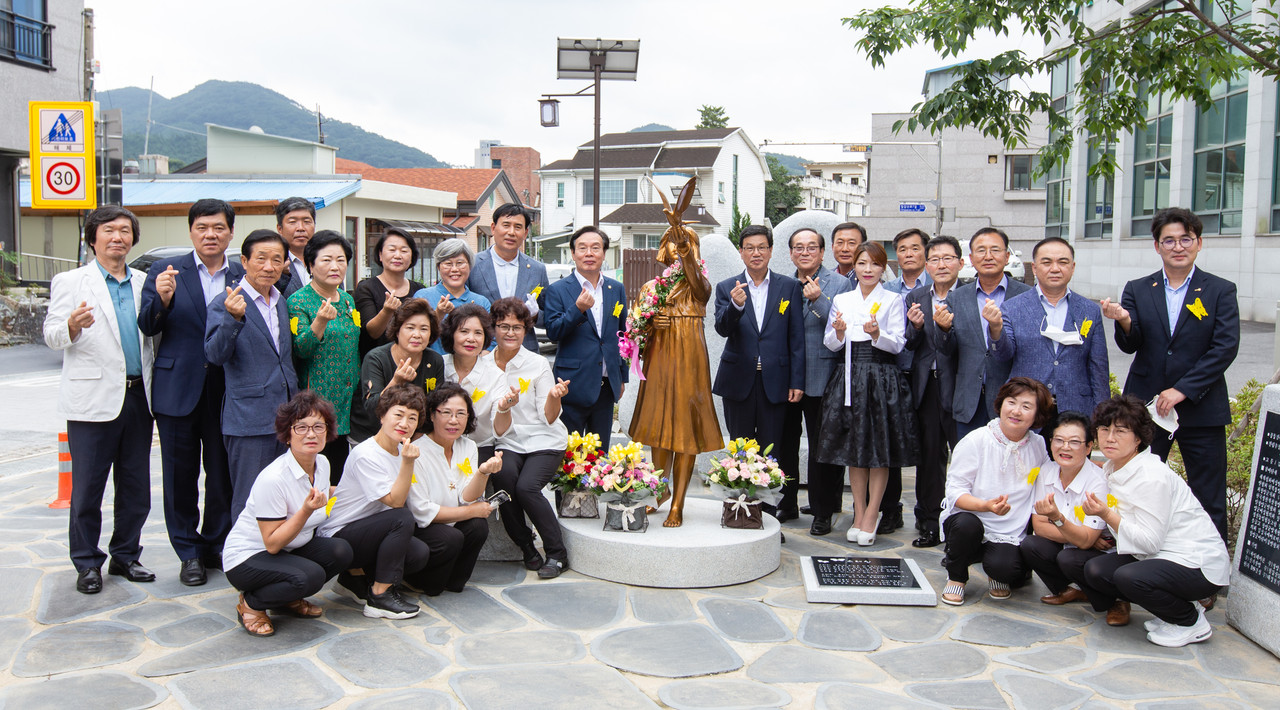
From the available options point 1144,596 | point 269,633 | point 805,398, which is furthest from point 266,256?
point 1144,596

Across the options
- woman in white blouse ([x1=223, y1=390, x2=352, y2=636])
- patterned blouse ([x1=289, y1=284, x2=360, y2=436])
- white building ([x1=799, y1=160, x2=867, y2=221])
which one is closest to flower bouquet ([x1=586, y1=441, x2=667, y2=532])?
patterned blouse ([x1=289, y1=284, x2=360, y2=436])

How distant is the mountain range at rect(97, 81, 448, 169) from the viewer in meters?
113

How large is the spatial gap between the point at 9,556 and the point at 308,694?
10.2 ft

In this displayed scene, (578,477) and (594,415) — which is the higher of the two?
(594,415)

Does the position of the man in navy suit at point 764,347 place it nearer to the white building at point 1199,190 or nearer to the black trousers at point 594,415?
the black trousers at point 594,415

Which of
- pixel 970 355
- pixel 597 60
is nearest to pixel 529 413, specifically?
pixel 970 355

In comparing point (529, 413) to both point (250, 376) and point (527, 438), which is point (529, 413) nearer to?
point (527, 438)

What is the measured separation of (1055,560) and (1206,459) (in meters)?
1.06

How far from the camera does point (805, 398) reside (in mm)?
6340

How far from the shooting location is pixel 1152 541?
4.40 metres

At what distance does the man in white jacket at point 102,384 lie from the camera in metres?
4.80

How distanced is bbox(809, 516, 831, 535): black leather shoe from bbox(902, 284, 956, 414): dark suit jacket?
39.8 inches

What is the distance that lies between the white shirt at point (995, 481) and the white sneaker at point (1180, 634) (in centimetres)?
77

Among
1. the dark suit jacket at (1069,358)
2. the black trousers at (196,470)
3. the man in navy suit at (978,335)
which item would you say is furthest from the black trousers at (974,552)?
the black trousers at (196,470)
